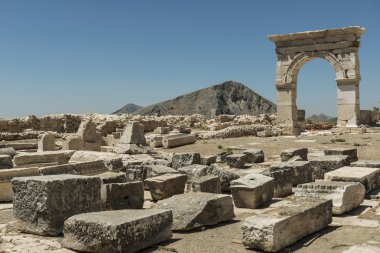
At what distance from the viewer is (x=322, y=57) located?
2309cm

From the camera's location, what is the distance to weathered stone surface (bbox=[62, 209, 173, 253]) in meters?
4.58

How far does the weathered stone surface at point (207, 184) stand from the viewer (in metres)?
7.62

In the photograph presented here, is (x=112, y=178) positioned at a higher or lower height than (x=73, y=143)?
lower

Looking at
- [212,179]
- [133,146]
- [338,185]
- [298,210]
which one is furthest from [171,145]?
[298,210]

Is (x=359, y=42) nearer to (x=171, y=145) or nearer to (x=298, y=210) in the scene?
(x=171, y=145)

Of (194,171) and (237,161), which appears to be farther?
(237,161)

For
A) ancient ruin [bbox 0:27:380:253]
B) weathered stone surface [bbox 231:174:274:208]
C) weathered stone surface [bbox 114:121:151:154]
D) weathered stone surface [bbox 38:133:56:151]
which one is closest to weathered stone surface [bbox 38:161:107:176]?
ancient ruin [bbox 0:27:380:253]

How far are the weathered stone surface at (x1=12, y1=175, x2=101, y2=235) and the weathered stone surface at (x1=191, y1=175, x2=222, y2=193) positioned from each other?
217 centimetres

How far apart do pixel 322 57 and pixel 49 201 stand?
20130 millimetres

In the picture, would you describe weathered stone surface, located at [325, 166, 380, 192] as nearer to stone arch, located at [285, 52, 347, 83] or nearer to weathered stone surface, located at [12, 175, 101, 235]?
weathered stone surface, located at [12, 175, 101, 235]

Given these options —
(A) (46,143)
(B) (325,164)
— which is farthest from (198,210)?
(A) (46,143)

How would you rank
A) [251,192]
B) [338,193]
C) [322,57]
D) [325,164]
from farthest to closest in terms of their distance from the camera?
1. [322,57]
2. [325,164]
3. [251,192]
4. [338,193]

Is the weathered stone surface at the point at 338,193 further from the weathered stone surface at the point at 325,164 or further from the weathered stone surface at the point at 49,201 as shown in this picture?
the weathered stone surface at the point at 49,201

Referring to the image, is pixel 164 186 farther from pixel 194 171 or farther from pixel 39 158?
pixel 39 158
